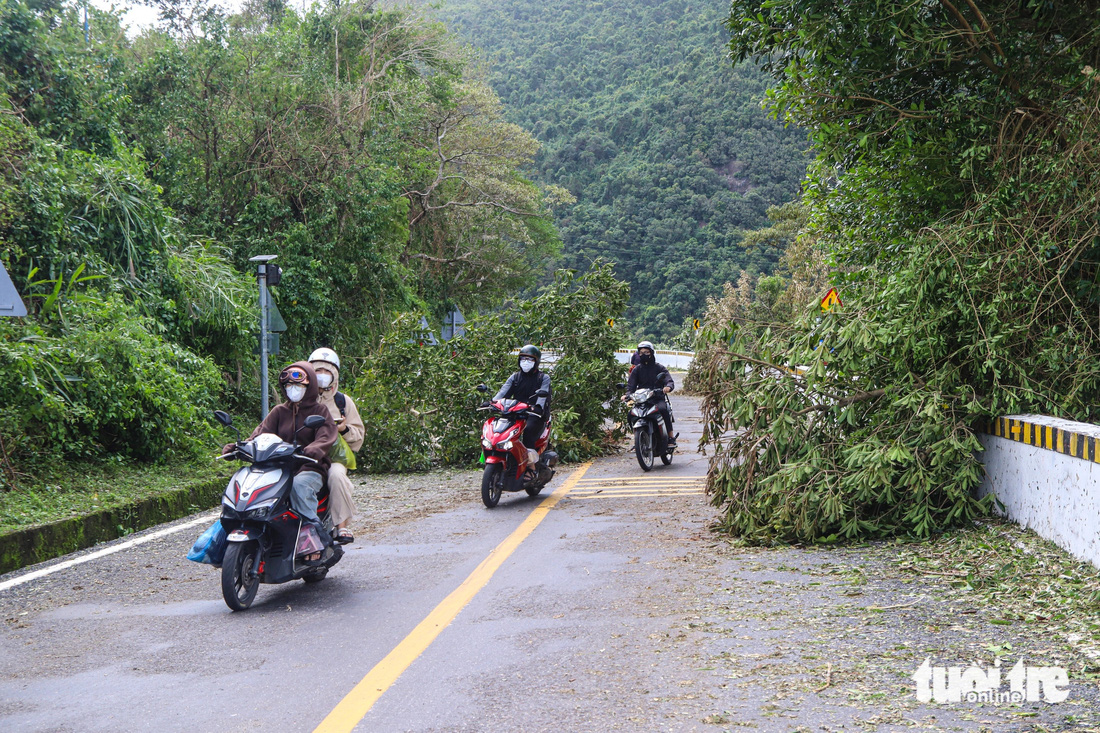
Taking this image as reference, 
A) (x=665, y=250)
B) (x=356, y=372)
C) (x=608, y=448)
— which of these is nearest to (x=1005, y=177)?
(x=608, y=448)

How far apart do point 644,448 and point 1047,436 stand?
7913 mm

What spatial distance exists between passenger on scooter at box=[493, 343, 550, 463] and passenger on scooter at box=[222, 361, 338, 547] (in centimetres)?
456

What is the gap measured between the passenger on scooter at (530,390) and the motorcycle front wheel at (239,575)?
519 centimetres

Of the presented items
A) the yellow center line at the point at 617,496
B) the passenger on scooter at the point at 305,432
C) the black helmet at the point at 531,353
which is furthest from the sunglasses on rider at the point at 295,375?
the yellow center line at the point at 617,496

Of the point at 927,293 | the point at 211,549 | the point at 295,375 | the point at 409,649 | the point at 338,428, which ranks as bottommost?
the point at 409,649

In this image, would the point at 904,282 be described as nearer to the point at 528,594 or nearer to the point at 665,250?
the point at 528,594

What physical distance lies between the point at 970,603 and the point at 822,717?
2341 millimetres

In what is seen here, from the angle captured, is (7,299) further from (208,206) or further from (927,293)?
(208,206)

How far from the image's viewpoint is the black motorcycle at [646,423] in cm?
1475

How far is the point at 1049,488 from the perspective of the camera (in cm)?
713

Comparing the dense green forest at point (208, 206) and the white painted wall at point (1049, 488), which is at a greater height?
the dense green forest at point (208, 206)

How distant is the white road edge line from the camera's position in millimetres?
7797

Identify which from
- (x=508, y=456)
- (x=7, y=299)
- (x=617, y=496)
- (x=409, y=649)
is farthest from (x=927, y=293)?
(x=7, y=299)

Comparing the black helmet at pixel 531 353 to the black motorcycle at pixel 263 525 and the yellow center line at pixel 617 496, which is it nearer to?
the yellow center line at pixel 617 496
